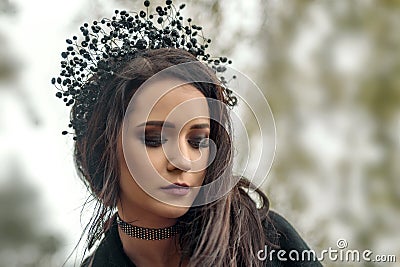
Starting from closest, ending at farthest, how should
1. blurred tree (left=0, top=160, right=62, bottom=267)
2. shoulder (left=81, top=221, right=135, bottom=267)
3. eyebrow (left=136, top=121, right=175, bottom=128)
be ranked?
eyebrow (left=136, top=121, right=175, bottom=128)
shoulder (left=81, top=221, right=135, bottom=267)
blurred tree (left=0, top=160, right=62, bottom=267)

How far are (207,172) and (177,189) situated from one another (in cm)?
6

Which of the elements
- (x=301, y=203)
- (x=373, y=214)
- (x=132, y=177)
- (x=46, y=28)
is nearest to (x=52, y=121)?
(x=46, y=28)

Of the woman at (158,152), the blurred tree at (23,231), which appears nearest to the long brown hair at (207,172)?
the woman at (158,152)

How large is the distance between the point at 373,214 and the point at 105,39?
65 centimetres

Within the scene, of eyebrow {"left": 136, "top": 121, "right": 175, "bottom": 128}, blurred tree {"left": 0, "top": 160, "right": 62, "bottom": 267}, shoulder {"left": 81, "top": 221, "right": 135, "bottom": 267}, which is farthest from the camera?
blurred tree {"left": 0, "top": 160, "right": 62, "bottom": 267}

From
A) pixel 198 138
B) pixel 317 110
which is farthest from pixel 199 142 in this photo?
pixel 317 110

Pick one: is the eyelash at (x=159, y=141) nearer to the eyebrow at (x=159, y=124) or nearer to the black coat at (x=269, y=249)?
the eyebrow at (x=159, y=124)

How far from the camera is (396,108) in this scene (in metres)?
1.13

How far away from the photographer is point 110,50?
28.9 inches

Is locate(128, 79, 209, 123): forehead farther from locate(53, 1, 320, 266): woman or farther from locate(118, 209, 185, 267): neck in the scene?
locate(118, 209, 185, 267): neck

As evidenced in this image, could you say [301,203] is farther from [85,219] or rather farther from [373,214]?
[85,219]

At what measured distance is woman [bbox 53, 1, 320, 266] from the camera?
0.66 meters

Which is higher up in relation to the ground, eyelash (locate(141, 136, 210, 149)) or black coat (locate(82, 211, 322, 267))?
eyelash (locate(141, 136, 210, 149))

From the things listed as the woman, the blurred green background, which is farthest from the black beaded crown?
the blurred green background
